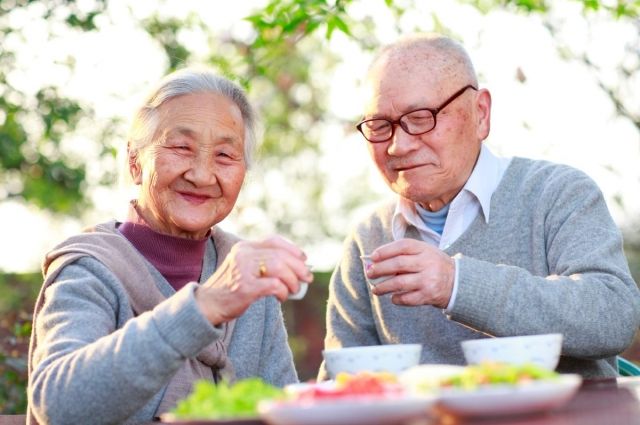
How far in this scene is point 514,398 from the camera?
1.50 metres

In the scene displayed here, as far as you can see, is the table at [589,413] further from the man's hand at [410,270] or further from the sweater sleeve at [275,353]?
the sweater sleeve at [275,353]

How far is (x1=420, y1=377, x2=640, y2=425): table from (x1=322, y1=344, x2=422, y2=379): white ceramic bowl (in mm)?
322

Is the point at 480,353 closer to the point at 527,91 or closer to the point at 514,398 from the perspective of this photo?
the point at 514,398

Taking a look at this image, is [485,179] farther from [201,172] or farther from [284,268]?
[284,268]

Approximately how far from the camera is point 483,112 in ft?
10.7

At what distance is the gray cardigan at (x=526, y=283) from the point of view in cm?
256

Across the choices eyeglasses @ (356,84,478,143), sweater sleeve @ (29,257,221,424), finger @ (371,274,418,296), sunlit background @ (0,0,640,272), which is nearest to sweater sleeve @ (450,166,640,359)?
finger @ (371,274,418,296)

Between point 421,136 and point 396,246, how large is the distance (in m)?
0.73

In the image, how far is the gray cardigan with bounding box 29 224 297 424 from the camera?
2.03 metres

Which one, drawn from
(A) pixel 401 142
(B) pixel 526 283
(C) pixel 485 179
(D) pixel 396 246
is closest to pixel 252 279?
(D) pixel 396 246

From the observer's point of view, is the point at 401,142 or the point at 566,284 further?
the point at 401,142

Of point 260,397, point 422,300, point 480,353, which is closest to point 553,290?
point 422,300

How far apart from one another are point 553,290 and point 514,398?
1157 mm

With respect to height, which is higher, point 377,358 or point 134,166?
point 134,166
